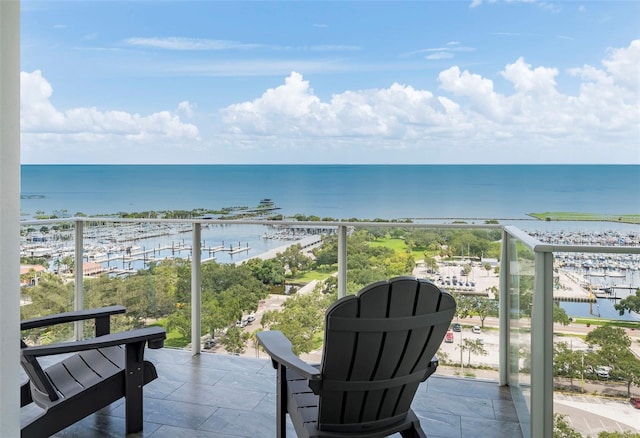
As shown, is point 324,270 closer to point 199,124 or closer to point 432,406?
point 432,406

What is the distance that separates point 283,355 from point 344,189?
1475cm

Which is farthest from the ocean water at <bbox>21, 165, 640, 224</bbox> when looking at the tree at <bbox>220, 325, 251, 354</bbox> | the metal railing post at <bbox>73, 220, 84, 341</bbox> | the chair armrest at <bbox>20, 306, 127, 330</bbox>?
the chair armrest at <bbox>20, 306, 127, 330</bbox>

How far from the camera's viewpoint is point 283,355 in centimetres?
234

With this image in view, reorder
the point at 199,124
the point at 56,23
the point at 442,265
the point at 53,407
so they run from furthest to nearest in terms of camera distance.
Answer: the point at 199,124
the point at 56,23
the point at 442,265
the point at 53,407

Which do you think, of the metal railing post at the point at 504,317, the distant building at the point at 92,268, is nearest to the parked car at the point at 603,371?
the metal railing post at the point at 504,317

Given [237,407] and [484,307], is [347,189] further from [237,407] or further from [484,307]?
[237,407]

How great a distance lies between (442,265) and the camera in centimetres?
393

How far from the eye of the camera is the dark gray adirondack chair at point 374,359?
6.86ft

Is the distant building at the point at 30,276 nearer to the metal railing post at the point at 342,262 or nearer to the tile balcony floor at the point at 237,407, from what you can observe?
the tile balcony floor at the point at 237,407

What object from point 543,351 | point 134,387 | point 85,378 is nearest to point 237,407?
point 134,387

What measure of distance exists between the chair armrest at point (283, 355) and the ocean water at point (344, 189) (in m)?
11.8

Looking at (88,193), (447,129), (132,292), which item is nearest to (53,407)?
(132,292)

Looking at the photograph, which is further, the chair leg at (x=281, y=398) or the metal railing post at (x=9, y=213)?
the chair leg at (x=281, y=398)

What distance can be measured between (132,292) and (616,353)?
3728 mm
